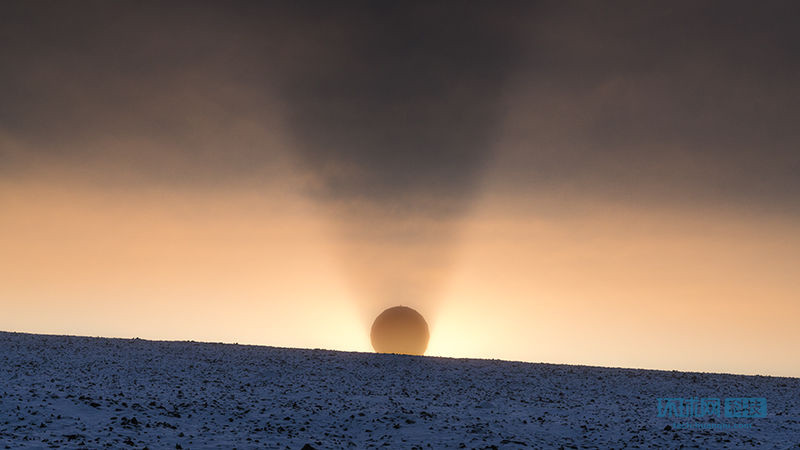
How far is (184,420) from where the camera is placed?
24.6 metres

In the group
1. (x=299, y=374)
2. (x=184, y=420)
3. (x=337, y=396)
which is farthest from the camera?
(x=299, y=374)

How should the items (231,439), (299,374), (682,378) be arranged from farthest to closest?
1. (682,378)
2. (299,374)
3. (231,439)

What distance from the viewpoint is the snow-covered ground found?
75.8 ft

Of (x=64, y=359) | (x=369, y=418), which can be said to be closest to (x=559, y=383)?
Result: (x=369, y=418)

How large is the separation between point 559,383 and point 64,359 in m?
27.2

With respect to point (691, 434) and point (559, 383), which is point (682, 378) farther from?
point (691, 434)

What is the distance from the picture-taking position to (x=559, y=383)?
1401 inches

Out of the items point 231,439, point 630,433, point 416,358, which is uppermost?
point 416,358

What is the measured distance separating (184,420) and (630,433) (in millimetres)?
17164

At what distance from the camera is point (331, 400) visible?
95.4ft

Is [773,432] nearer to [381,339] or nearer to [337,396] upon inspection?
[337,396]

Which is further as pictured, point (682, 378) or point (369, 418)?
point (682, 378)

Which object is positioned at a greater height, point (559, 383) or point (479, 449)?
point (559, 383)

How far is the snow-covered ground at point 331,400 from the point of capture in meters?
23.1
